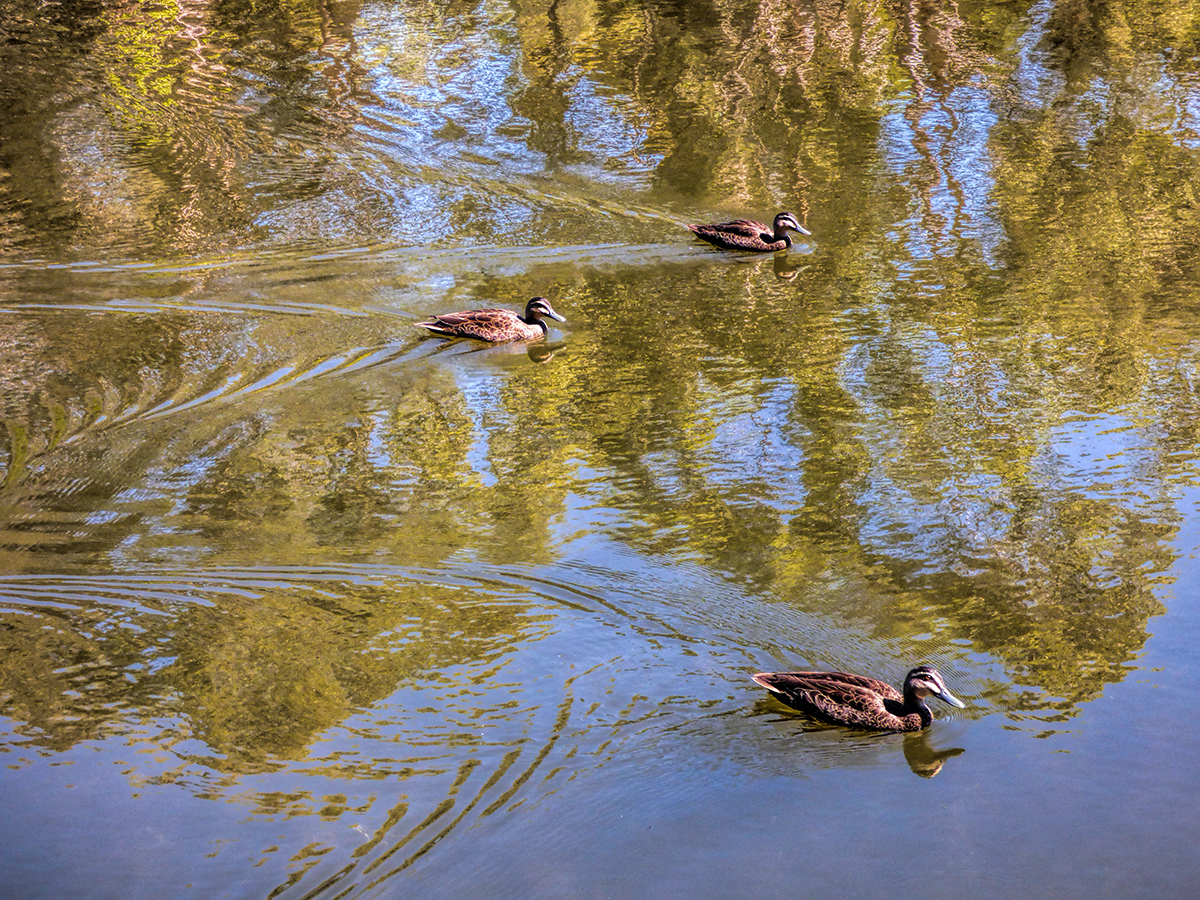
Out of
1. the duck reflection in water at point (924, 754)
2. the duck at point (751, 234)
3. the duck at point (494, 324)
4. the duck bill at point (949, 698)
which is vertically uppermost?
the duck at point (751, 234)

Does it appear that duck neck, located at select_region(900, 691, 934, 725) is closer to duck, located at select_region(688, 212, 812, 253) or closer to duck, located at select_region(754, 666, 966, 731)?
duck, located at select_region(754, 666, 966, 731)

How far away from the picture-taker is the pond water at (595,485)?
557cm

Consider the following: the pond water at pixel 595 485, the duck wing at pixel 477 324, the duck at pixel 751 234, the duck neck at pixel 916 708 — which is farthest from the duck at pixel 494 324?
the duck neck at pixel 916 708

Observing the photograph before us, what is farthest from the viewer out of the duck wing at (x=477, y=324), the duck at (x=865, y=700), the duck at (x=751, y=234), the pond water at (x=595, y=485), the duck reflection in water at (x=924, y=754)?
the duck at (x=751, y=234)

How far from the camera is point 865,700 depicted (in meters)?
6.11

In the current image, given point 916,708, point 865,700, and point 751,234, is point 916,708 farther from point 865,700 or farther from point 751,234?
point 751,234

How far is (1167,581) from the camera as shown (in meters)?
7.16

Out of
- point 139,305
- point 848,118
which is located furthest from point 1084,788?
point 848,118

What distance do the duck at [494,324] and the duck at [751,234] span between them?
98.5 inches

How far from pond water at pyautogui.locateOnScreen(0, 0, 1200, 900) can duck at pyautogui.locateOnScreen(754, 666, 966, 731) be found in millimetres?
134

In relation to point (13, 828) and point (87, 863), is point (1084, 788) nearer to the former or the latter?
point (87, 863)

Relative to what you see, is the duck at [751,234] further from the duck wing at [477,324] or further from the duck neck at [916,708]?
the duck neck at [916,708]

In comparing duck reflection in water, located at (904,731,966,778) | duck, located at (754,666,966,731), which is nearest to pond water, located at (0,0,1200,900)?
duck reflection in water, located at (904,731,966,778)

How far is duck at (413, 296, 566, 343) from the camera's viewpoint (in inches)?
425
